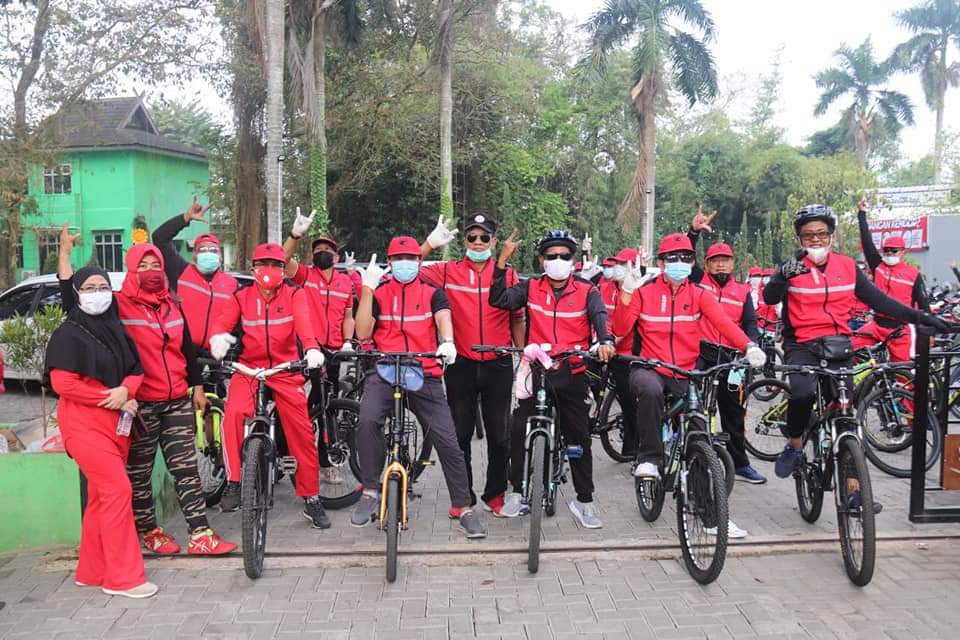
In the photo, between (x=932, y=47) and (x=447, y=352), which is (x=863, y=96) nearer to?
(x=932, y=47)

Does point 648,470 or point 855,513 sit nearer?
point 855,513

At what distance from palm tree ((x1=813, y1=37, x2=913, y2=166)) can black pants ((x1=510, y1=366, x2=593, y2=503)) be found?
3980cm

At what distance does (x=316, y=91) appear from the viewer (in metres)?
17.4

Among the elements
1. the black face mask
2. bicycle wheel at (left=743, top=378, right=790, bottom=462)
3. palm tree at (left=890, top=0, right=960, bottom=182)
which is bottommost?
bicycle wheel at (left=743, top=378, right=790, bottom=462)

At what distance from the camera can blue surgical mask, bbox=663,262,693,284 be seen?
5.12 metres

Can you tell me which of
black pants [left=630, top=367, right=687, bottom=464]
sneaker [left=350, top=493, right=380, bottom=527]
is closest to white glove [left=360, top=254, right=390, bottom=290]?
sneaker [left=350, top=493, right=380, bottom=527]

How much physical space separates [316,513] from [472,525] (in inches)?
44.0

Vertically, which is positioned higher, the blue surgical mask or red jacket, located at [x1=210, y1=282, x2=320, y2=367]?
the blue surgical mask

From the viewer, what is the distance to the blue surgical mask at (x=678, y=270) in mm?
5121

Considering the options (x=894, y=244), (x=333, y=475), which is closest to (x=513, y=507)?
(x=333, y=475)

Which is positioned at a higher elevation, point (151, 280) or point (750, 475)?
point (151, 280)

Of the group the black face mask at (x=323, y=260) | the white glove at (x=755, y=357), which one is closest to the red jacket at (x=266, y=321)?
the black face mask at (x=323, y=260)

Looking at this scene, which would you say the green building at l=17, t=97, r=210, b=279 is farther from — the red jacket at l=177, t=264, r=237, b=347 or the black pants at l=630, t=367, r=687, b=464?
the black pants at l=630, t=367, r=687, b=464

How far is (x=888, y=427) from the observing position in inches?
269
